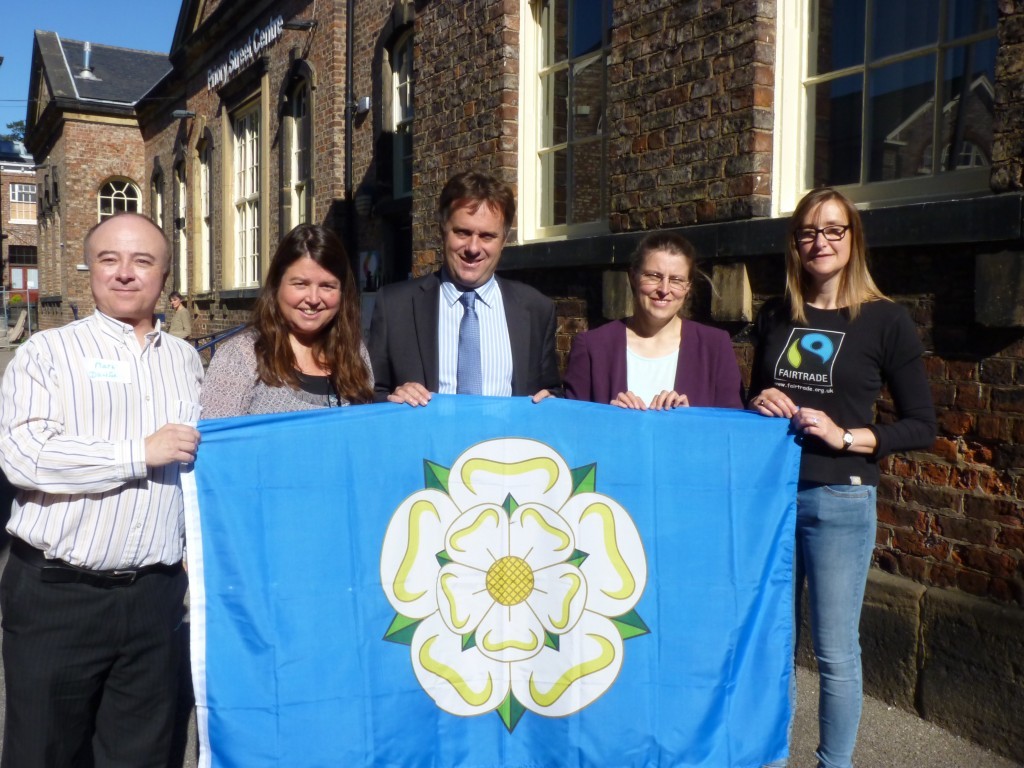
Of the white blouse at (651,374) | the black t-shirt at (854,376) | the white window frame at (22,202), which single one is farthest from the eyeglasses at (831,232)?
the white window frame at (22,202)

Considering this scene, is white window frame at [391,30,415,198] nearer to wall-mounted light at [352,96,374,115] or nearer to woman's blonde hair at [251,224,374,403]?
wall-mounted light at [352,96,374,115]

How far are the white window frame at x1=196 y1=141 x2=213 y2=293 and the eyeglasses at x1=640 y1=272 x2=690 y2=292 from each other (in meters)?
17.3

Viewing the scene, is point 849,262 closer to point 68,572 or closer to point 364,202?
point 68,572

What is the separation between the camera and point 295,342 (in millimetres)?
2959

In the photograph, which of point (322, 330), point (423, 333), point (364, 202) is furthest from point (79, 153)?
point (322, 330)

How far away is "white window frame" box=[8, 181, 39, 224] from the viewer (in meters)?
57.8

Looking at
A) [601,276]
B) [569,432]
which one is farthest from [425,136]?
[569,432]

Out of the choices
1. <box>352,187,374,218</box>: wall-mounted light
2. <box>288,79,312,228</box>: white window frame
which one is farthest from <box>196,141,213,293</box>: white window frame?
<box>352,187,374,218</box>: wall-mounted light

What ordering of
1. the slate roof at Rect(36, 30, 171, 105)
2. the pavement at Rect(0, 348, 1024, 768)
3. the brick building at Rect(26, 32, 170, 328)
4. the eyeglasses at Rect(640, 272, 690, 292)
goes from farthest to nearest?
the slate roof at Rect(36, 30, 171, 105), the brick building at Rect(26, 32, 170, 328), the pavement at Rect(0, 348, 1024, 768), the eyeglasses at Rect(640, 272, 690, 292)

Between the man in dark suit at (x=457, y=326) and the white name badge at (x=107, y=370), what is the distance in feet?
3.11

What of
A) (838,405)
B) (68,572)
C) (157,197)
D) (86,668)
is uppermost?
(157,197)

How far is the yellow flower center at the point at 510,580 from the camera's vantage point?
10.4 ft

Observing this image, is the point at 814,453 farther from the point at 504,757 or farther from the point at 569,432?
the point at 504,757

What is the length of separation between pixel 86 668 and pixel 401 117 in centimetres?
935
